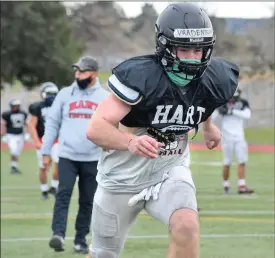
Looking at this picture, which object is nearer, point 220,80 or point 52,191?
point 220,80

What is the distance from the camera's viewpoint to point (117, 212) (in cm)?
539

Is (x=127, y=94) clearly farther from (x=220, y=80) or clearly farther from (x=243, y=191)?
(x=243, y=191)

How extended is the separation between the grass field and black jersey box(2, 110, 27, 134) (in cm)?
295

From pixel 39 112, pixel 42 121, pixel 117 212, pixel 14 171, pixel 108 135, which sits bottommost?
pixel 14 171

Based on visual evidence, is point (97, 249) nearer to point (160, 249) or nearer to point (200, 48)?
point (200, 48)

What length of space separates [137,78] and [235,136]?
10.1 m

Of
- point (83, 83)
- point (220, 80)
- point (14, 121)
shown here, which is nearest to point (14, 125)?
point (14, 121)

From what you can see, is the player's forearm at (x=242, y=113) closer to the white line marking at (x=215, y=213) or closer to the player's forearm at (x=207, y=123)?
the white line marking at (x=215, y=213)

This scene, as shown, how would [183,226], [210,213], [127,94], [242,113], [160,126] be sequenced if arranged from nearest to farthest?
[183,226], [127,94], [160,126], [210,213], [242,113]

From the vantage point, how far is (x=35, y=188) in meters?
16.5

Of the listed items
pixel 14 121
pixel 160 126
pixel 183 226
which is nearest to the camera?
pixel 183 226

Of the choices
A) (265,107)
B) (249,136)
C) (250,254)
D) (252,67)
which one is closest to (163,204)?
(250,254)

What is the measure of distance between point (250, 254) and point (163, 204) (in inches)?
140

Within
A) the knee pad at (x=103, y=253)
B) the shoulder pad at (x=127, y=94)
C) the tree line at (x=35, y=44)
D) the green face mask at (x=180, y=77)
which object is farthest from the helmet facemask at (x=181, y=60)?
the tree line at (x=35, y=44)
